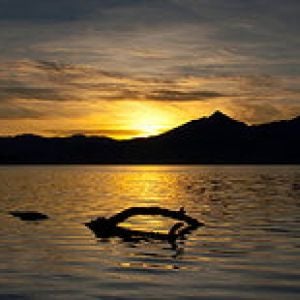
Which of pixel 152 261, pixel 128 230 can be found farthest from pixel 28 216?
pixel 152 261

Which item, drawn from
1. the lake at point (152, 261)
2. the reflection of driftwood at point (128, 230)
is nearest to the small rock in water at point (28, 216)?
the lake at point (152, 261)

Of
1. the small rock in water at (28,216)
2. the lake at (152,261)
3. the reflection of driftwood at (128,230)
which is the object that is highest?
the small rock in water at (28,216)

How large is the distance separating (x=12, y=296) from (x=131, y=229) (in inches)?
795

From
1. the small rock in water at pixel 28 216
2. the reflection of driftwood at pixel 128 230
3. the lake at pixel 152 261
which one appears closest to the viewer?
Result: the lake at pixel 152 261

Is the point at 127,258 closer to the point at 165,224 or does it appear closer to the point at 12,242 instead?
the point at 12,242

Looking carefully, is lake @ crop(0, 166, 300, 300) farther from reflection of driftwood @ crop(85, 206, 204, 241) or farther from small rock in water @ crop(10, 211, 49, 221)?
reflection of driftwood @ crop(85, 206, 204, 241)

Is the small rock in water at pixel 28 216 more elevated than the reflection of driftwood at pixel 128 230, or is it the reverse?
the small rock in water at pixel 28 216

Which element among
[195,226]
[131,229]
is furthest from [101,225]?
[195,226]

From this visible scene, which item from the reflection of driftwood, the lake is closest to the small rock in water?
the lake

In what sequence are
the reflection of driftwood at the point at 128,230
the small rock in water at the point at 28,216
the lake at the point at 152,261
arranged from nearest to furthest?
1. the lake at the point at 152,261
2. the reflection of driftwood at the point at 128,230
3. the small rock in water at the point at 28,216

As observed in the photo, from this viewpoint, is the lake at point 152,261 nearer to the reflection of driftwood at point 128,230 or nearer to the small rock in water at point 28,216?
the small rock in water at point 28,216

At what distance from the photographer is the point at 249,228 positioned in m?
40.4

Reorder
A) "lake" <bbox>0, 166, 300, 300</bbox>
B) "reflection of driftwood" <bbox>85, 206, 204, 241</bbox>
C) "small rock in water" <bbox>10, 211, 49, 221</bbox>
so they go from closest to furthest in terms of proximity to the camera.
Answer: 1. "lake" <bbox>0, 166, 300, 300</bbox>
2. "reflection of driftwood" <bbox>85, 206, 204, 241</bbox>
3. "small rock in water" <bbox>10, 211, 49, 221</bbox>

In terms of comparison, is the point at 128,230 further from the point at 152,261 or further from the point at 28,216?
the point at 152,261
